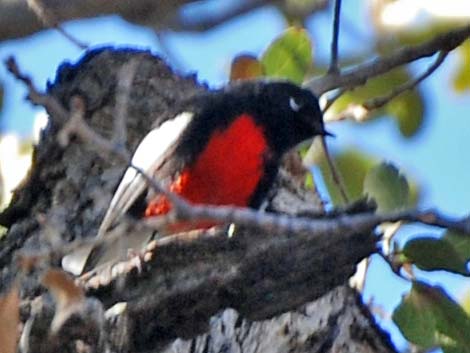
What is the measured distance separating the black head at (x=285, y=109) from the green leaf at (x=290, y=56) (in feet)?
0.49

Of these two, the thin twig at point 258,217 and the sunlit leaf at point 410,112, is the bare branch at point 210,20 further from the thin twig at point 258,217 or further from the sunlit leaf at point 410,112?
the thin twig at point 258,217

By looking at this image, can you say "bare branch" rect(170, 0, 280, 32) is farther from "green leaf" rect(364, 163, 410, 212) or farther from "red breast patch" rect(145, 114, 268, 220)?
"green leaf" rect(364, 163, 410, 212)

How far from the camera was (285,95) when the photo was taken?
3.57 m

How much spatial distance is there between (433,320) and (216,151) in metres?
0.69

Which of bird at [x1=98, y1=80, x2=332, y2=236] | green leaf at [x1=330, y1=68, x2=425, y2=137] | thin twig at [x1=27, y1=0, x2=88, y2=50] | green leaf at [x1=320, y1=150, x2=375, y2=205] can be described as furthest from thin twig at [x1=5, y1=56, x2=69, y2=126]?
green leaf at [x1=330, y1=68, x2=425, y2=137]

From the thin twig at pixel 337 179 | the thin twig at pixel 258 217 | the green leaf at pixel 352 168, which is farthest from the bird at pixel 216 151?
the thin twig at pixel 258 217

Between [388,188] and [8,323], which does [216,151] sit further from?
[8,323]

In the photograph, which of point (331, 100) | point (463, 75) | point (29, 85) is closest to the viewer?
point (29, 85)

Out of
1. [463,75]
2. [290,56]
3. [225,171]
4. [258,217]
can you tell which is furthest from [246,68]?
[258,217]

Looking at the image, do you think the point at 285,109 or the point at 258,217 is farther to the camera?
the point at 285,109

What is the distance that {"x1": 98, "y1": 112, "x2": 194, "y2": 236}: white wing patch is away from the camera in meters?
3.17

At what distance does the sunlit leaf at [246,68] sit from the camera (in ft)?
12.1

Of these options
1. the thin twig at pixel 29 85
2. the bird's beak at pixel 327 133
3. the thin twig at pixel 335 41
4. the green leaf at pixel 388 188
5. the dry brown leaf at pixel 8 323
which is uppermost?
the thin twig at pixel 29 85

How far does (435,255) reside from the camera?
2941 mm
